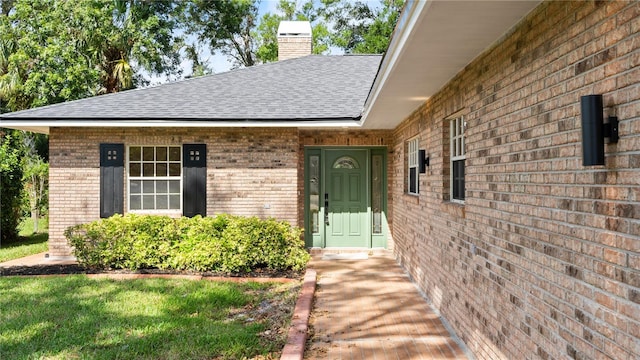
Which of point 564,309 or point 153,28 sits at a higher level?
point 153,28

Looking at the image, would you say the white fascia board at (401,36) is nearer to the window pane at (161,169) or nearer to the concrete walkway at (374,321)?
the concrete walkway at (374,321)

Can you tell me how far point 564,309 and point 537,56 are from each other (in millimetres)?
1588

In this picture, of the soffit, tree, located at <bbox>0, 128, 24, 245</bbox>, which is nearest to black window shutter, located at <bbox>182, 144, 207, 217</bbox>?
the soffit

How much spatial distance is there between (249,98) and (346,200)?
3148mm

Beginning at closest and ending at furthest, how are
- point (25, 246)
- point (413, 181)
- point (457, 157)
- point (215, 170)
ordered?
point (457, 157) < point (413, 181) < point (215, 170) < point (25, 246)

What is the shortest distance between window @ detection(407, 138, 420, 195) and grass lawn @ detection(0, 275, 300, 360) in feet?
8.84

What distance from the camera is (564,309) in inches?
106

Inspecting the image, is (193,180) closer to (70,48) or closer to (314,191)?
(314,191)

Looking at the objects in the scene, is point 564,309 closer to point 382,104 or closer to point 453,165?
point 453,165

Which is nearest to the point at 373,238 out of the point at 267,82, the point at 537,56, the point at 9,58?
the point at 267,82

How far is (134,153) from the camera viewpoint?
9.88m

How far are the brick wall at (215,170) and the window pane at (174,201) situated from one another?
0.67 metres

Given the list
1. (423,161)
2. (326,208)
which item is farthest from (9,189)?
(423,161)

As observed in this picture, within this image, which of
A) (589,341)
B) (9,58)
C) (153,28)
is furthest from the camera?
(153,28)
